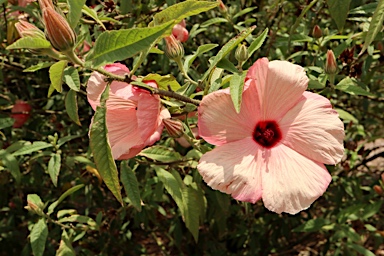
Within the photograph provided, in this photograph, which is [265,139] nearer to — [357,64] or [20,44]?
[20,44]

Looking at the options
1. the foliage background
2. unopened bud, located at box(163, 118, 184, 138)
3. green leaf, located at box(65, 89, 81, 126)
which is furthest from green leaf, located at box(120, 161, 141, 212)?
unopened bud, located at box(163, 118, 184, 138)

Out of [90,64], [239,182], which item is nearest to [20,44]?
[90,64]

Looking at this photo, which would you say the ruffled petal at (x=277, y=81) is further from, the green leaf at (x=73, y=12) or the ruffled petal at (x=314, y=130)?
the green leaf at (x=73, y=12)

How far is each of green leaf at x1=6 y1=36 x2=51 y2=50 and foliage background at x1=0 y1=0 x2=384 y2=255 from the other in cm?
72

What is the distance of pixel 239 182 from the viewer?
1011 millimetres

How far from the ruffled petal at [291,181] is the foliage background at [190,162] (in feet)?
1.39

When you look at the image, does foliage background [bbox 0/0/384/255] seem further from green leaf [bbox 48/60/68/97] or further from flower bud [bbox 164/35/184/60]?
green leaf [bbox 48/60/68/97]

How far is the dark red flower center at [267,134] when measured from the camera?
1104mm

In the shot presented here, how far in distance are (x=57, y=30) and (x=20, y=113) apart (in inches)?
64.6

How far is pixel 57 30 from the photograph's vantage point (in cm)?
77

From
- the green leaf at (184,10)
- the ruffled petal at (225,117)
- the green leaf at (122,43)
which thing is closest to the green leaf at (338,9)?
the ruffled petal at (225,117)

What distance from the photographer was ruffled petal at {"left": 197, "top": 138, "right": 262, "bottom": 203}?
3.29 ft

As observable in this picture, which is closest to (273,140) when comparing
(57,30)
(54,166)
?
(57,30)

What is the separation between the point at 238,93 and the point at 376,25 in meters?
0.36
